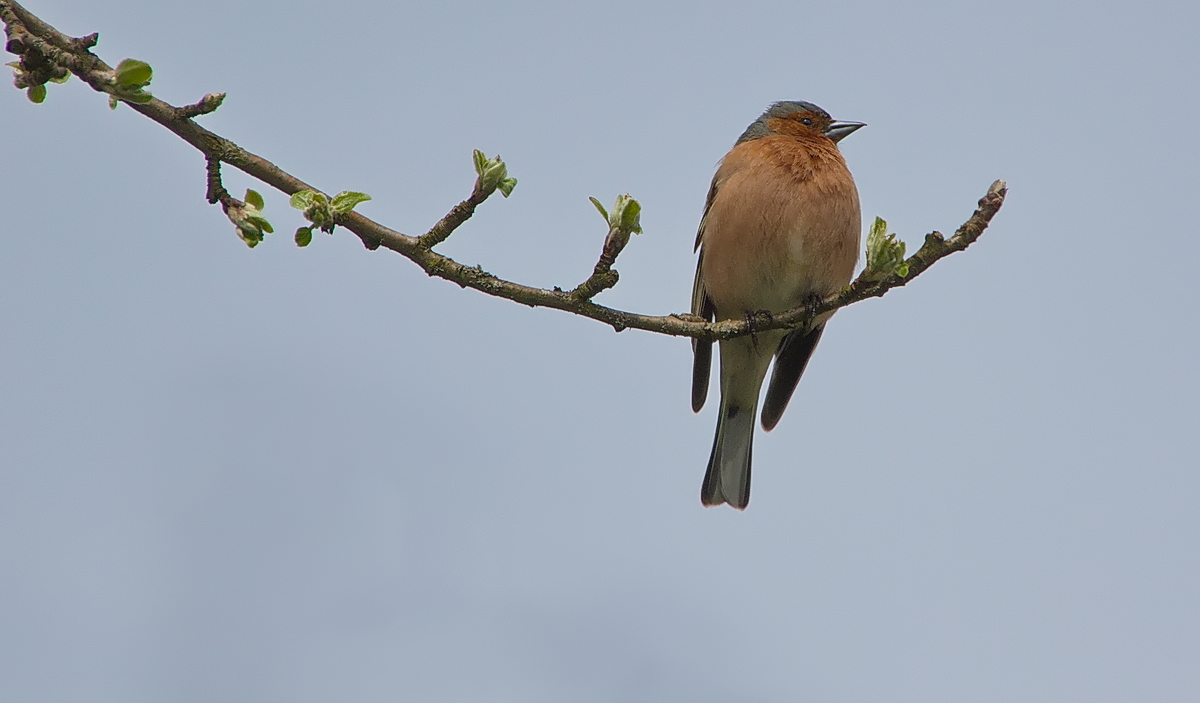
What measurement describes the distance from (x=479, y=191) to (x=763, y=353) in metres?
4.51

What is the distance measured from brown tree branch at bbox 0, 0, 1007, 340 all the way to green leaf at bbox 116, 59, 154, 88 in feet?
0.17

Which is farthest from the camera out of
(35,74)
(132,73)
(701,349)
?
(701,349)

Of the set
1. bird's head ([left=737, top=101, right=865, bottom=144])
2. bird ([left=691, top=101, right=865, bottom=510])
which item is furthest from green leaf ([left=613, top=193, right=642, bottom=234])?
bird's head ([left=737, top=101, right=865, bottom=144])

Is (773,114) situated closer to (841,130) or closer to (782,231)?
(841,130)

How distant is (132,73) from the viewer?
3.25 meters

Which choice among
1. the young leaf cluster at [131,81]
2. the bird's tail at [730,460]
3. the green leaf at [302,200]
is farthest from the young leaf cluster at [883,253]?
the bird's tail at [730,460]

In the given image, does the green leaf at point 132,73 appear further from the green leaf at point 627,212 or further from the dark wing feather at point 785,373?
the dark wing feather at point 785,373

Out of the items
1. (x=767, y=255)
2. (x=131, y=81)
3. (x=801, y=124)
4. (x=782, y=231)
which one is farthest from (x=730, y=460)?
(x=131, y=81)

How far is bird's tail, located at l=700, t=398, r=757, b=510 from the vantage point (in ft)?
26.7

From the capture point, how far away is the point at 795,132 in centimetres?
811

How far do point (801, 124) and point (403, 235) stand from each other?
510 centimetres

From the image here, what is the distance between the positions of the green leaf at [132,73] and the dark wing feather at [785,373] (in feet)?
18.7

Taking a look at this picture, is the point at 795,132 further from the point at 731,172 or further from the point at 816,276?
the point at 816,276

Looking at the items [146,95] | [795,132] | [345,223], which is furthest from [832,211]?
[146,95]
